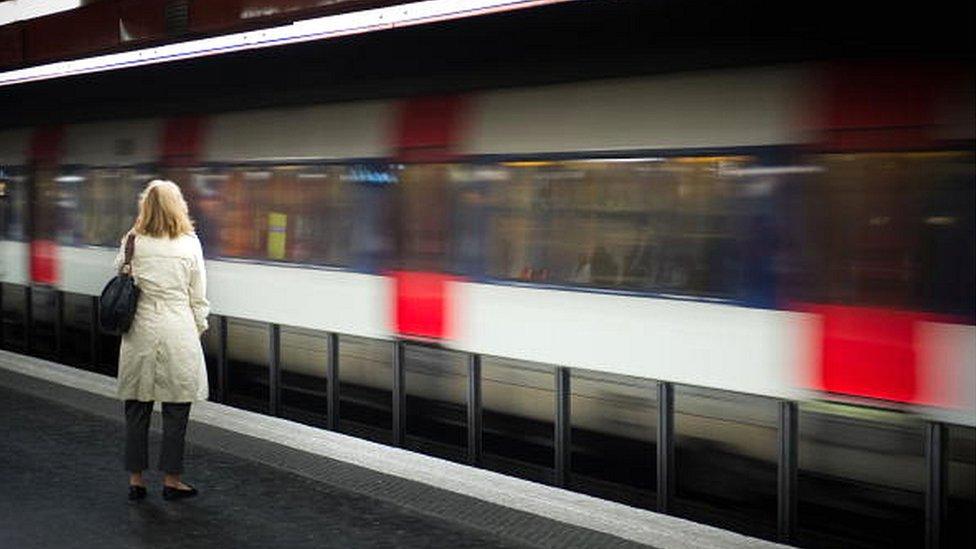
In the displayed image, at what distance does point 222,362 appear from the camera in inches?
337

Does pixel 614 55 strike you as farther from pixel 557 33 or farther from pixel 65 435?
pixel 65 435

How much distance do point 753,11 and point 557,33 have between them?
1.24 m

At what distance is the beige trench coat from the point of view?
4520 millimetres

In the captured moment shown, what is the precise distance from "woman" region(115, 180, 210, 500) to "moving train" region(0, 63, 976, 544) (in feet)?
8.07

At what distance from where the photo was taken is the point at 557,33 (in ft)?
19.9

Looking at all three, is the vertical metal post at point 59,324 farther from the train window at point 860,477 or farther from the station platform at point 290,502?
the train window at point 860,477

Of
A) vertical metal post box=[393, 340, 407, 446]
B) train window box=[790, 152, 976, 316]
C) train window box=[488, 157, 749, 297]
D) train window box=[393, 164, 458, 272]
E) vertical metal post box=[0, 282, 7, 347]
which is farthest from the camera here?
vertical metal post box=[0, 282, 7, 347]

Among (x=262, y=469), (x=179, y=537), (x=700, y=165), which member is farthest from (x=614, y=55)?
(x=179, y=537)

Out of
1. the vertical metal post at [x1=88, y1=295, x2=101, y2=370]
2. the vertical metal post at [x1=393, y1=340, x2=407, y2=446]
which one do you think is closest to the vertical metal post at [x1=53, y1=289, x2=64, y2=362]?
the vertical metal post at [x1=88, y1=295, x2=101, y2=370]

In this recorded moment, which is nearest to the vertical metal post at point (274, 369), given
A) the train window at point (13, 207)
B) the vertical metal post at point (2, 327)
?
the vertical metal post at point (2, 327)

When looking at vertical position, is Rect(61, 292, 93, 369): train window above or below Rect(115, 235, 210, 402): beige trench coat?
below

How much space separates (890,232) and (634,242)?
1501mm

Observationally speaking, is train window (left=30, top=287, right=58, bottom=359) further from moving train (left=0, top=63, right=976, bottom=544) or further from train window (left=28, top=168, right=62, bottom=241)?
moving train (left=0, top=63, right=976, bottom=544)

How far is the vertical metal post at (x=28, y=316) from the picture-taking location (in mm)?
11125
